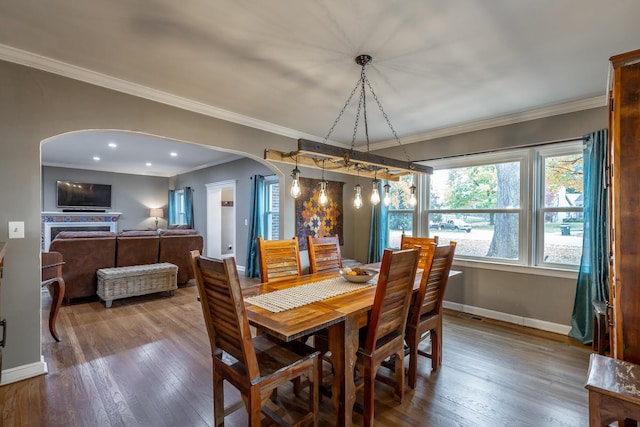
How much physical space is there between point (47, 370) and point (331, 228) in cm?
373

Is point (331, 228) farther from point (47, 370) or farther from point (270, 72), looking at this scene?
point (47, 370)

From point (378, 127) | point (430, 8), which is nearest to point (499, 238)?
point (378, 127)

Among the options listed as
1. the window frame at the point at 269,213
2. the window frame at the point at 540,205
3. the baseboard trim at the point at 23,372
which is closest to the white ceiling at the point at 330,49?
the window frame at the point at 540,205

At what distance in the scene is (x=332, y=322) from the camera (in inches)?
63.2

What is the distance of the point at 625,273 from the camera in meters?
1.35

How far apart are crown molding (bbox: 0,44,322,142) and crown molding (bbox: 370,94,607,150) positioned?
2.22 metres

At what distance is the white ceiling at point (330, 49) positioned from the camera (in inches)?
70.9

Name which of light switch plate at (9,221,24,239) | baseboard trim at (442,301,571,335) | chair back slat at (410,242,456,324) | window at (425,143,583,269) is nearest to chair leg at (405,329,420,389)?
chair back slat at (410,242,456,324)

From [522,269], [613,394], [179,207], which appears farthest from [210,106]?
[179,207]

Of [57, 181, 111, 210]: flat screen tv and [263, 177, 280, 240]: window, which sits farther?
[57, 181, 111, 210]: flat screen tv

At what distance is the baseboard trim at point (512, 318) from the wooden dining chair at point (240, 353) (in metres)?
3.08

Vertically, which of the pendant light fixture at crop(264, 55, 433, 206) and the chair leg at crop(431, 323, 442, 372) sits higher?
the pendant light fixture at crop(264, 55, 433, 206)

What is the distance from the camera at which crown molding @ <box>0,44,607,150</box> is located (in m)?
2.33

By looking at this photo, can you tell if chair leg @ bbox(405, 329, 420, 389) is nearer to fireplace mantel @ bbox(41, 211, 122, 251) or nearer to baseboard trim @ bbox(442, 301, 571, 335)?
baseboard trim @ bbox(442, 301, 571, 335)
